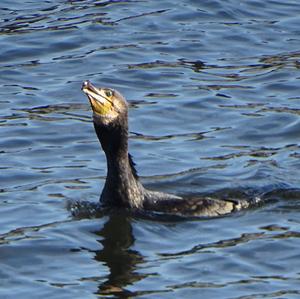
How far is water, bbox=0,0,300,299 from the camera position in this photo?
12.7m

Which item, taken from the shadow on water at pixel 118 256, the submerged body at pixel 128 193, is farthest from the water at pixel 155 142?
the submerged body at pixel 128 193

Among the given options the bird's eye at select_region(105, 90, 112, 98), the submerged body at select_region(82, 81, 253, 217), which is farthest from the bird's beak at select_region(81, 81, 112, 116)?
the submerged body at select_region(82, 81, 253, 217)

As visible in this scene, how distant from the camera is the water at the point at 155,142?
41.6ft

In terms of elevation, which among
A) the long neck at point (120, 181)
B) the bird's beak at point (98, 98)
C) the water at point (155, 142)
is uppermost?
the bird's beak at point (98, 98)

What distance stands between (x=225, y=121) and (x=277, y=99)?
123 centimetres

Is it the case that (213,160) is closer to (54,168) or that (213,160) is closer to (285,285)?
(54,168)

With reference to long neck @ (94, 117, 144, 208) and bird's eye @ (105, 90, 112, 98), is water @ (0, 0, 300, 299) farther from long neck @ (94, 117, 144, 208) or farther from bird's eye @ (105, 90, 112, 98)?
bird's eye @ (105, 90, 112, 98)

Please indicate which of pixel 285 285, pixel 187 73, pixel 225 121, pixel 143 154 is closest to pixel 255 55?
pixel 187 73

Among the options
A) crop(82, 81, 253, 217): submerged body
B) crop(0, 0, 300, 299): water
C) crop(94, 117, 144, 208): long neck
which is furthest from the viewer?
crop(94, 117, 144, 208): long neck

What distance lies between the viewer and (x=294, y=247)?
13.3m

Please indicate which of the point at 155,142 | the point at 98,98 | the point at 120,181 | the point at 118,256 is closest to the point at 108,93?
the point at 98,98

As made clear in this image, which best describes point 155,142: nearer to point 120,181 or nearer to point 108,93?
point 120,181

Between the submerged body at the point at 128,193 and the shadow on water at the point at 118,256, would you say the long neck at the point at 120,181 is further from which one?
the shadow on water at the point at 118,256

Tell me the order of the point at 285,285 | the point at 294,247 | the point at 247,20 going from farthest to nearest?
the point at 247,20 < the point at 294,247 < the point at 285,285
